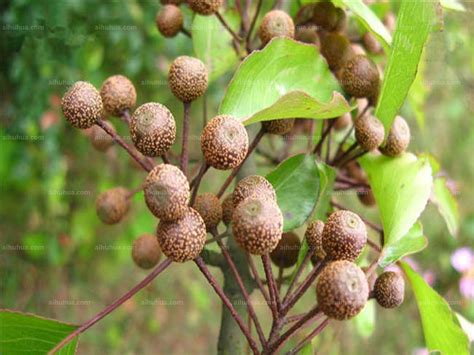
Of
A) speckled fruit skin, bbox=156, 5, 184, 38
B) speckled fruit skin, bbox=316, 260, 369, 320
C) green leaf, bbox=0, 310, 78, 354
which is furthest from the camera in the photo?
speckled fruit skin, bbox=156, 5, 184, 38

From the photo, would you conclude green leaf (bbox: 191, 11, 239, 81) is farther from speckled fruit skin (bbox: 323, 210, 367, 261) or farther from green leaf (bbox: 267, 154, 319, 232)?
speckled fruit skin (bbox: 323, 210, 367, 261)

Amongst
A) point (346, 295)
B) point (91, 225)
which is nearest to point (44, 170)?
point (91, 225)

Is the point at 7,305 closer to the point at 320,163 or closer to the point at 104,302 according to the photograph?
the point at 104,302

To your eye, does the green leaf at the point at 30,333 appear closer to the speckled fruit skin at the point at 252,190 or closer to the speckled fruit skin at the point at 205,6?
the speckled fruit skin at the point at 252,190

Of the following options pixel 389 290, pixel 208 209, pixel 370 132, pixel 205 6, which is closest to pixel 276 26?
pixel 205 6

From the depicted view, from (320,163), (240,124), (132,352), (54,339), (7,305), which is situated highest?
(240,124)

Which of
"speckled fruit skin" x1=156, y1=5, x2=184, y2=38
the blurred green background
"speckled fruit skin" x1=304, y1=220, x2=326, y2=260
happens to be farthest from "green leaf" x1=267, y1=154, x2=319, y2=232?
the blurred green background
